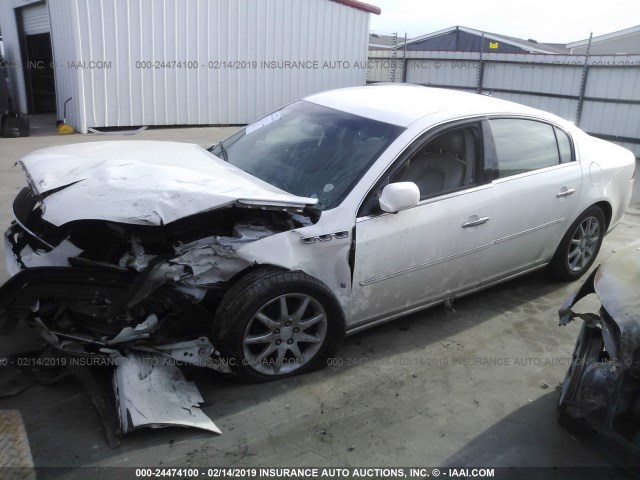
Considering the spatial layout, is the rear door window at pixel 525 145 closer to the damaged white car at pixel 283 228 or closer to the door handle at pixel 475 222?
the damaged white car at pixel 283 228

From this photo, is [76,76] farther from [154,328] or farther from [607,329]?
[607,329]

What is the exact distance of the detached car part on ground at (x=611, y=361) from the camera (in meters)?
2.21

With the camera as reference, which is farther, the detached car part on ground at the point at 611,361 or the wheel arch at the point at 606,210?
the wheel arch at the point at 606,210

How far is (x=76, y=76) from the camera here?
1086 centimetres

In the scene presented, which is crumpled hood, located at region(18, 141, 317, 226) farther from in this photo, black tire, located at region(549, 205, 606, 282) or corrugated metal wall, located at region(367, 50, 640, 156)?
corrugated metal wall, located at region(367, 50, 640, 156)

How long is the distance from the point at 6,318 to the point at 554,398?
3.11 meters

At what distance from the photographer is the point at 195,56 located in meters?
12.1

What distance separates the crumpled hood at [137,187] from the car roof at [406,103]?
925 mm

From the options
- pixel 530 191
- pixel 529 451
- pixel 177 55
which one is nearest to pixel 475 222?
pixel 530 191

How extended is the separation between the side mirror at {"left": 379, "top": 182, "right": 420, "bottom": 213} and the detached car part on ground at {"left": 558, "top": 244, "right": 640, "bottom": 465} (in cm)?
102

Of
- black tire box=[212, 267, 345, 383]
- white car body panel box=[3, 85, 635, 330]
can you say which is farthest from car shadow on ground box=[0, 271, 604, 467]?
white car body panel box=[3, 85, 635, 330]

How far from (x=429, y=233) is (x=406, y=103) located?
100 cm

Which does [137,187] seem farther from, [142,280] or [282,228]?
[282,228]

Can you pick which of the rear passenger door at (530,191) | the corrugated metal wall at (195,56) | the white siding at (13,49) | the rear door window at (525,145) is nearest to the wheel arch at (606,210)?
the rear passenger door at (530,191)
